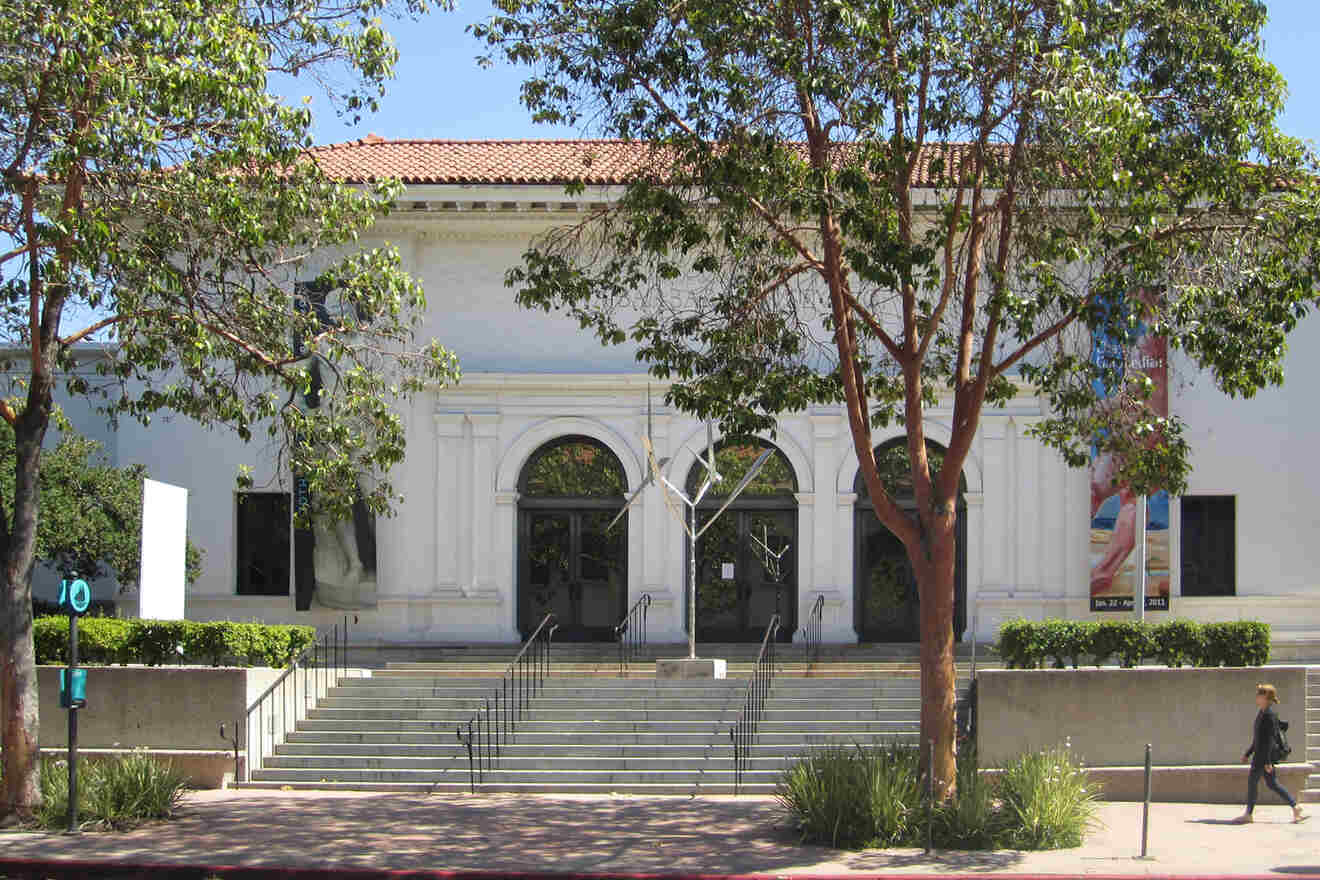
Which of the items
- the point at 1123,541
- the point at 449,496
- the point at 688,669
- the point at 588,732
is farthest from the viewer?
the point at 449,496

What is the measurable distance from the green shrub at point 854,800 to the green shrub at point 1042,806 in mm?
877

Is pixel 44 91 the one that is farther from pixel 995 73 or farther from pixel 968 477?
pixel 968 477

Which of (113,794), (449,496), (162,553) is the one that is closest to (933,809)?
(113,794)

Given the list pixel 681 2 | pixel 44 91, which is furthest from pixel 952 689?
pixel 44 91

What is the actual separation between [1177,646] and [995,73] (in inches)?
320

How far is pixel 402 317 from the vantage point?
25.9 metres

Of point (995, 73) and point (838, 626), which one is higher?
point (995, 73)

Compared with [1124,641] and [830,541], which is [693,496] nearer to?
[830,541]

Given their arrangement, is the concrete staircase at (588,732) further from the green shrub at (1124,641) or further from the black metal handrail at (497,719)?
the green shrub at (1124,641)

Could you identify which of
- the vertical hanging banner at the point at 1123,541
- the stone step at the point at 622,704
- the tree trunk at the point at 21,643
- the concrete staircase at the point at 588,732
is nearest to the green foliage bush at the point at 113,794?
the tree trunk at the point at 21,643

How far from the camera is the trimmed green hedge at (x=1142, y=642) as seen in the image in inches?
740

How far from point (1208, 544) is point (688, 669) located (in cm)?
1002

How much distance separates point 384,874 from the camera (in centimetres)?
1310

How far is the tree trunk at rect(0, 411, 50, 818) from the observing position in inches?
594
